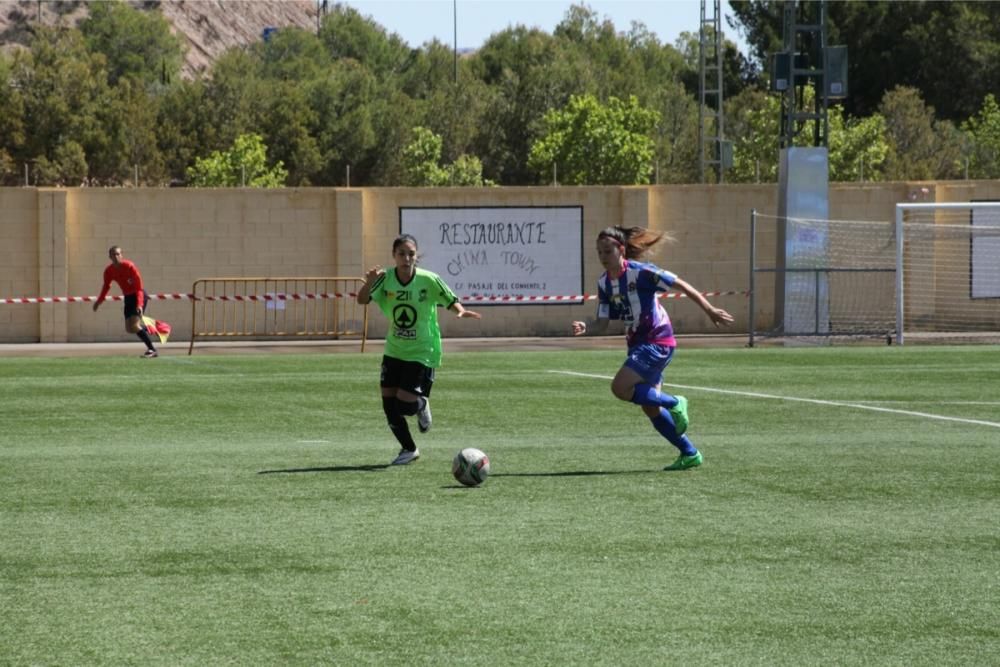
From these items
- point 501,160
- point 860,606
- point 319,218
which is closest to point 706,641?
point 860,606

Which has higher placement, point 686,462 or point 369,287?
point 369,287

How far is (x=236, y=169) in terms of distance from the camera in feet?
236

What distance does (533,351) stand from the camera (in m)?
28.5

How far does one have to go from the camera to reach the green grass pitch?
6324 mm

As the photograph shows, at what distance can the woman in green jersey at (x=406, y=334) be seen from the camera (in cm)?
1223

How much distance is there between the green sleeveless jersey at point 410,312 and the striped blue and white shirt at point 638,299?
1362mm

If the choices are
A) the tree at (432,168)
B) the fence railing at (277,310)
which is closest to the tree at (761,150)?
the tree at (432,168)

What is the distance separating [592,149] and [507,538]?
2476 inches

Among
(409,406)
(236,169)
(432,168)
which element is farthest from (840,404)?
(432,168)

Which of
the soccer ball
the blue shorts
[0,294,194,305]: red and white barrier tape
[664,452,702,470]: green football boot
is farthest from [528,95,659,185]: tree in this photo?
the soccer ball

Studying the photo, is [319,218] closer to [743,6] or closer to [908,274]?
[908,274]

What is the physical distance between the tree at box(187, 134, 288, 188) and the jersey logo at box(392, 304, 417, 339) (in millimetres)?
57953

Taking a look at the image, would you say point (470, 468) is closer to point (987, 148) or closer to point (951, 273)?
point (951, 273)

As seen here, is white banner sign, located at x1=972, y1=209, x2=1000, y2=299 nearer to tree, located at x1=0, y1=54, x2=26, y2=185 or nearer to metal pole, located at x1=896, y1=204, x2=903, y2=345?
metal pole, located at x1=896, y1=204, x2=903, y2=345
